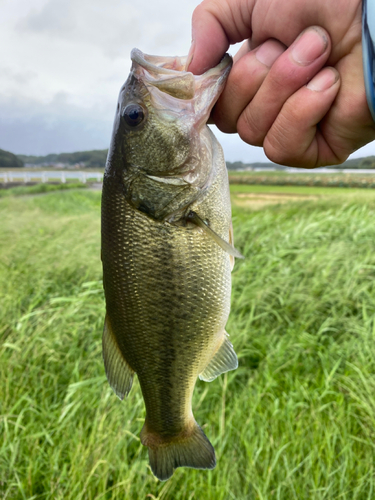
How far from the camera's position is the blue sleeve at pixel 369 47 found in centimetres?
125

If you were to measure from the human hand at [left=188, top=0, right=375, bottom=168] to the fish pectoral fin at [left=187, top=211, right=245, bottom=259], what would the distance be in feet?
→ 1.77

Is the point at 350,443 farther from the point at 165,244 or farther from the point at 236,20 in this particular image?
the point at 236,20

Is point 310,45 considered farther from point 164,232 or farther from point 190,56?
point 164,232

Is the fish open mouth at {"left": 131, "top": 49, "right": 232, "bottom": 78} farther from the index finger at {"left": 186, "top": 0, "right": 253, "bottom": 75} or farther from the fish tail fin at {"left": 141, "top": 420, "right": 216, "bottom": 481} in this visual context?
the fish tail fin at {"left": 141, "top": 420, "right": 216, "bottom": 481}

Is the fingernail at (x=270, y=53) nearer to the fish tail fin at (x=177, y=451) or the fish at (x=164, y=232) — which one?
the fish at (x=164, y=232)

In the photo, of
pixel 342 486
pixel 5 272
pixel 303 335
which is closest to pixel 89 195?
pixel 5 272

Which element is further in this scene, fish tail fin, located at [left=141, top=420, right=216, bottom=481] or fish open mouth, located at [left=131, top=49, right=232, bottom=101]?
fish tail fin, located at [left=141, top=420, right=216, bottom=481]

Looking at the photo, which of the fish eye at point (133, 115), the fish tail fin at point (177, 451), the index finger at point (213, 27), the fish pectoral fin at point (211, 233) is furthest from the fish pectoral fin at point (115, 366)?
the index finger at point (213, 27)

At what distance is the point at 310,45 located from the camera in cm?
136

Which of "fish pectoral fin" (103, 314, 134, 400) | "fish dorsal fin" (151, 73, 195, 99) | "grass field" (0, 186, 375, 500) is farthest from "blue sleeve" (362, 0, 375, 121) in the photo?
"grass field" (0, 186, 375, 500)

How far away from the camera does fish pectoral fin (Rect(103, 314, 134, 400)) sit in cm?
147

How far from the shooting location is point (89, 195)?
20922 mm

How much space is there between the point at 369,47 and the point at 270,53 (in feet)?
1.28

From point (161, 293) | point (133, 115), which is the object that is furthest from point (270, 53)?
point (161, 293)
